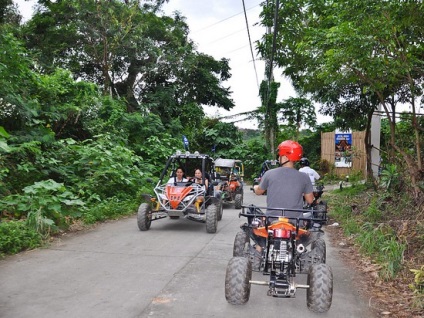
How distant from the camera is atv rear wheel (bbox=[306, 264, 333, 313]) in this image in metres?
4.54

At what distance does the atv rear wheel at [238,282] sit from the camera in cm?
463

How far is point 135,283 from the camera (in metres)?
5.82

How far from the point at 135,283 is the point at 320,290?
8.21ft

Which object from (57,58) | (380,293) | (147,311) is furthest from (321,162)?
(147,311)

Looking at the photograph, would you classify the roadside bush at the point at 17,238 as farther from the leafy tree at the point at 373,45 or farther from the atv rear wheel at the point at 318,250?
the leafy tree at the point at 373,45

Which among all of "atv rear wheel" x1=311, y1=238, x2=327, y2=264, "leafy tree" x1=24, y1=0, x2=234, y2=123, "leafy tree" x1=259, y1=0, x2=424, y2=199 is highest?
Answer: "leafy tree" x1=24, y1=0, x2=234, y2=123

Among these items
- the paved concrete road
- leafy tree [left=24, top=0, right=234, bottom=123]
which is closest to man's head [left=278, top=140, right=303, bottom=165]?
the paved concrete road

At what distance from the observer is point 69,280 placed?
5.88 metres

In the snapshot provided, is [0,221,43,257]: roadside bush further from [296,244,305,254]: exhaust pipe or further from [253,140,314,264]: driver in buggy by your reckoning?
[296,244,305,254]: exhaust pipe

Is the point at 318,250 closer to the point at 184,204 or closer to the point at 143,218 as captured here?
the point at 184,204

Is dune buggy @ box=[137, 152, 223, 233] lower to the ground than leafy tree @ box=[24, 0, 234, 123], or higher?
lower

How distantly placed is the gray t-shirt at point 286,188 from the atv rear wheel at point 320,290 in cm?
97

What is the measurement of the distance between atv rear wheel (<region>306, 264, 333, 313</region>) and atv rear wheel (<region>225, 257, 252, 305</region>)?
667mm

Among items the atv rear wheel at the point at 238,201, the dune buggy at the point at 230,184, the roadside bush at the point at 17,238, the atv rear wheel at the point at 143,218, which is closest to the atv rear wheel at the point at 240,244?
the roadside bush at the point at 17,238
